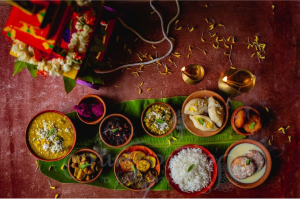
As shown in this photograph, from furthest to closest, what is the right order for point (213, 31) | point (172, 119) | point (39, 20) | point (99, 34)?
point (213, 31) < point (172, 119) < point (99, 34) < point (39, 20)

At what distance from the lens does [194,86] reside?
103 inches

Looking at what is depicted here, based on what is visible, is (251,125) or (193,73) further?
(193,73)

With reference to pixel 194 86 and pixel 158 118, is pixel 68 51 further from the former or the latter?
pixel 194 86

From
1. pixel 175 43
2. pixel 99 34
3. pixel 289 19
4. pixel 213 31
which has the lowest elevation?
pixel 99 34

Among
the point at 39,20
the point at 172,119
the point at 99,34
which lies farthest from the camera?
the point at 172,119

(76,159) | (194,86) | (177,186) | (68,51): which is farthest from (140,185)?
(68,51)

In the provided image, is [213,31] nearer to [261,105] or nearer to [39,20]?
[261,105]

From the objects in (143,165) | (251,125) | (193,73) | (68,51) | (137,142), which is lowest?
(143,165)

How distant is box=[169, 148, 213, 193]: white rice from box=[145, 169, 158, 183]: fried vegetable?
157 millimetres

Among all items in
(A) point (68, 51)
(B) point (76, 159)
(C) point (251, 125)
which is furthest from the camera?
(B) point (76, 159)

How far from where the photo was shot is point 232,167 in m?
2.39

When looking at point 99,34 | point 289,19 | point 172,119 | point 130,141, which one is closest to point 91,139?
point 130,141

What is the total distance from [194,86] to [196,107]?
0.29 metres

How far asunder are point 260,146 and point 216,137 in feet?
1.23
